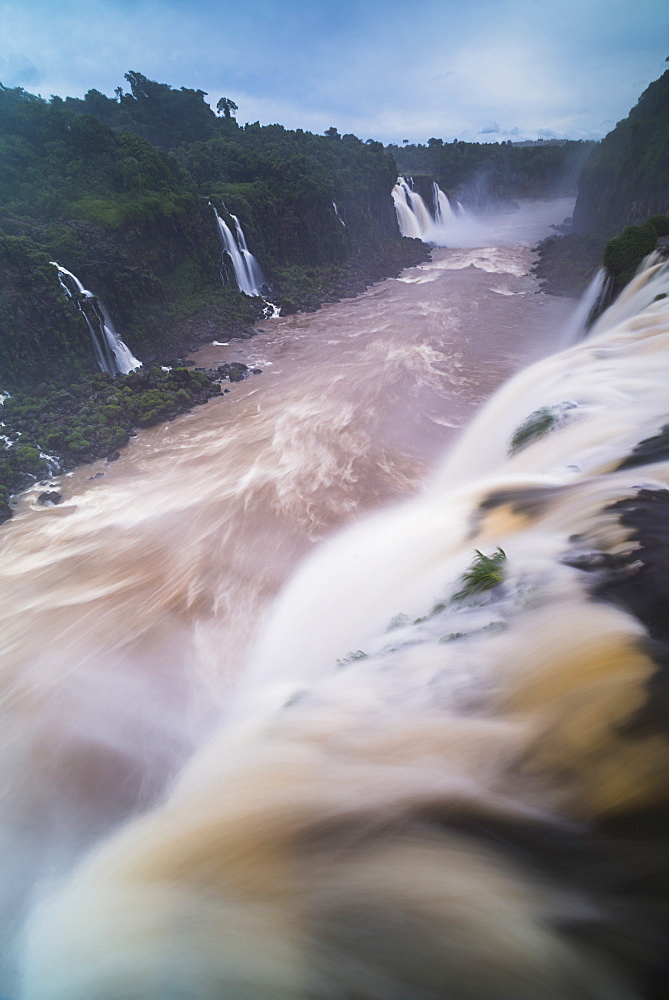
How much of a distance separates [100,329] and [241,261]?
11301 mm

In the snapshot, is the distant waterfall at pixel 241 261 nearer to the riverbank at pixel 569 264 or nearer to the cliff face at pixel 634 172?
the riverbank at pixel 569 264

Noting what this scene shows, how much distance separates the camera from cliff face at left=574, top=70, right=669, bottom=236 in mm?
25344

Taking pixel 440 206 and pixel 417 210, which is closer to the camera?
pixel 417 210

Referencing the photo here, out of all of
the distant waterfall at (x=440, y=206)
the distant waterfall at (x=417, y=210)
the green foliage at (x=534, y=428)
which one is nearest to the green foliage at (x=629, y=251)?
the green foliage at (x=534, y=428)

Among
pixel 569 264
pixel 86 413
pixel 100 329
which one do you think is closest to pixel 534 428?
pixel 86 413

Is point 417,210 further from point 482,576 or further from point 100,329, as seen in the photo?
point 482,576

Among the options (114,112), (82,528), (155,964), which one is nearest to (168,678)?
(155,964)

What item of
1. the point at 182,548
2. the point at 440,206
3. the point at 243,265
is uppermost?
the point at 440,206

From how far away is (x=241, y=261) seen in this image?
83.0 ft

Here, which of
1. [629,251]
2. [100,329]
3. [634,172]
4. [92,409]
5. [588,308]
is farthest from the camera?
[634,172]

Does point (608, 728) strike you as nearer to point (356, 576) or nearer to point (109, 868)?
point (109, 868)

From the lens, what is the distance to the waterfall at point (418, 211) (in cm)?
4206

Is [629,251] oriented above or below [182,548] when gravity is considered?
above

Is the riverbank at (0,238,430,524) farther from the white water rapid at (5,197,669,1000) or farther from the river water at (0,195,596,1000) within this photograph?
the white water rapid at (5,197,669,1000)
